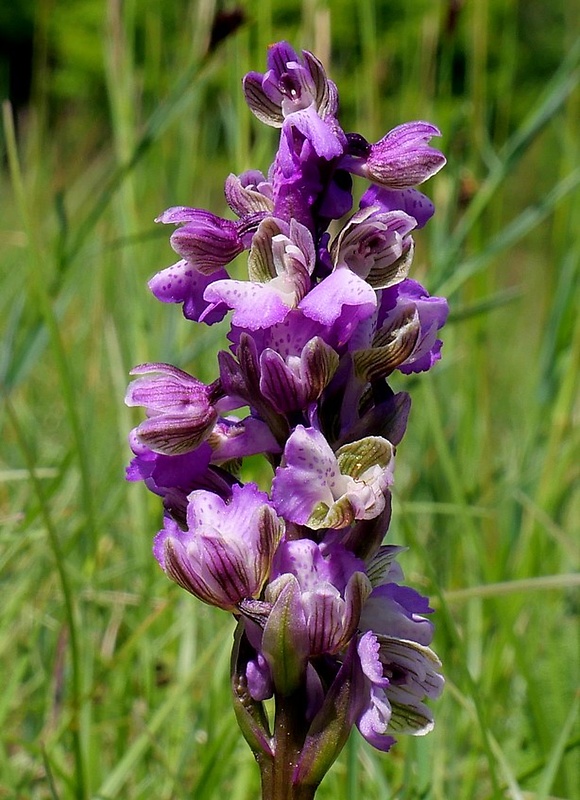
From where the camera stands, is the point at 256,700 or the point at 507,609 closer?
the point at 256,700

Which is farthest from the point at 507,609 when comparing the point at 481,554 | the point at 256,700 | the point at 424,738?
the point at 256,700

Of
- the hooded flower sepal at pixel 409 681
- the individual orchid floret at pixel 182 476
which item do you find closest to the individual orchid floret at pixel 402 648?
the hooded flower sepal at pixel 409 681

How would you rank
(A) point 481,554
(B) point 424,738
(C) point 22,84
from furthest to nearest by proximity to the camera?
(C) point 22,84, (A) point 481,554, (B) point 424,738

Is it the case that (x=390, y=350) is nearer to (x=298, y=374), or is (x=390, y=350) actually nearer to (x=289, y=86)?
(x=298, y=374)

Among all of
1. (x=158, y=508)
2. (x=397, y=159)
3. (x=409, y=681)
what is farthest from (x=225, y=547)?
(x=158, y=508)

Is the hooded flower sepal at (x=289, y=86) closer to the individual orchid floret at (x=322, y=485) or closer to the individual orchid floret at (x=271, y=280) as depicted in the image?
the individual orchid floret at (x=271, y=280)

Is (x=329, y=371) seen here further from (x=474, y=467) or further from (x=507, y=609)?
(x=474, y=467)
